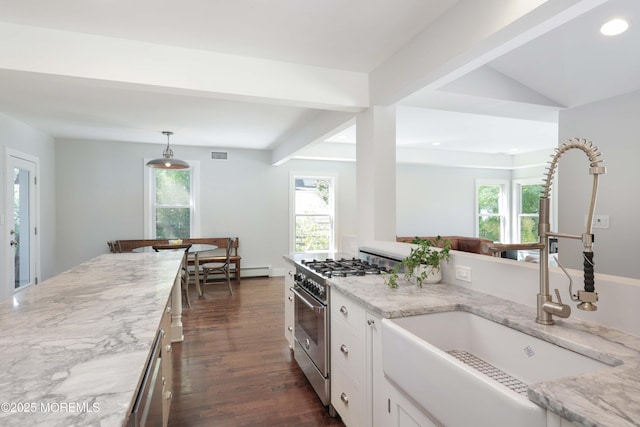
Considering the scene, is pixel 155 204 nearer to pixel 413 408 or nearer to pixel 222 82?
pixel 222 82

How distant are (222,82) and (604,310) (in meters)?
2.69

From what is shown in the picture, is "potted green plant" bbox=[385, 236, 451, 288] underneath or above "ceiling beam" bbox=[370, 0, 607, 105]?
underneath

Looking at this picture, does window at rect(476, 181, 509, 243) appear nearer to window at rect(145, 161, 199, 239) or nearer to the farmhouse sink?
window at rect(145, 161, 199, 239)

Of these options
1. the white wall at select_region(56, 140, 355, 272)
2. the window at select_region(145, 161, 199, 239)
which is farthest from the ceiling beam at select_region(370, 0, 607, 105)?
the window at select_region(145, 161, 199, 239)

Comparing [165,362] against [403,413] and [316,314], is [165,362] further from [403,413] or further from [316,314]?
[403,413]

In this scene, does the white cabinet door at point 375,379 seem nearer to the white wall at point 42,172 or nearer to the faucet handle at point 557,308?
the faucet handle at point 557,308

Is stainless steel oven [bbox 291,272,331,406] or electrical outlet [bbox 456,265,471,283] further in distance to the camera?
stainless steel oven [bbox 291,272,331,406]

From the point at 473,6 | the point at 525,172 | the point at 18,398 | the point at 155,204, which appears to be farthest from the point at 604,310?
the point at 525,172

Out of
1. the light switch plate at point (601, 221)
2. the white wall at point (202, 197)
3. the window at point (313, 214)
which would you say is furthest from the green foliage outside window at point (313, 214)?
the light switch plate at point (601, 221)

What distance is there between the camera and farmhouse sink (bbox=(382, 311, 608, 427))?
0.87 metres

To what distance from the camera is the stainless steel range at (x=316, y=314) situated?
2.17 m

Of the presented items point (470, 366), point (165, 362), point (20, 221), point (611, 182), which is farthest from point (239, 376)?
point (20, 221)

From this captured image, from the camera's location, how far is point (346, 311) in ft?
6.26

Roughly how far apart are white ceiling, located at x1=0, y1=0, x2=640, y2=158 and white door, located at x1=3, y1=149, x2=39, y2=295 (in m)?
0.65
